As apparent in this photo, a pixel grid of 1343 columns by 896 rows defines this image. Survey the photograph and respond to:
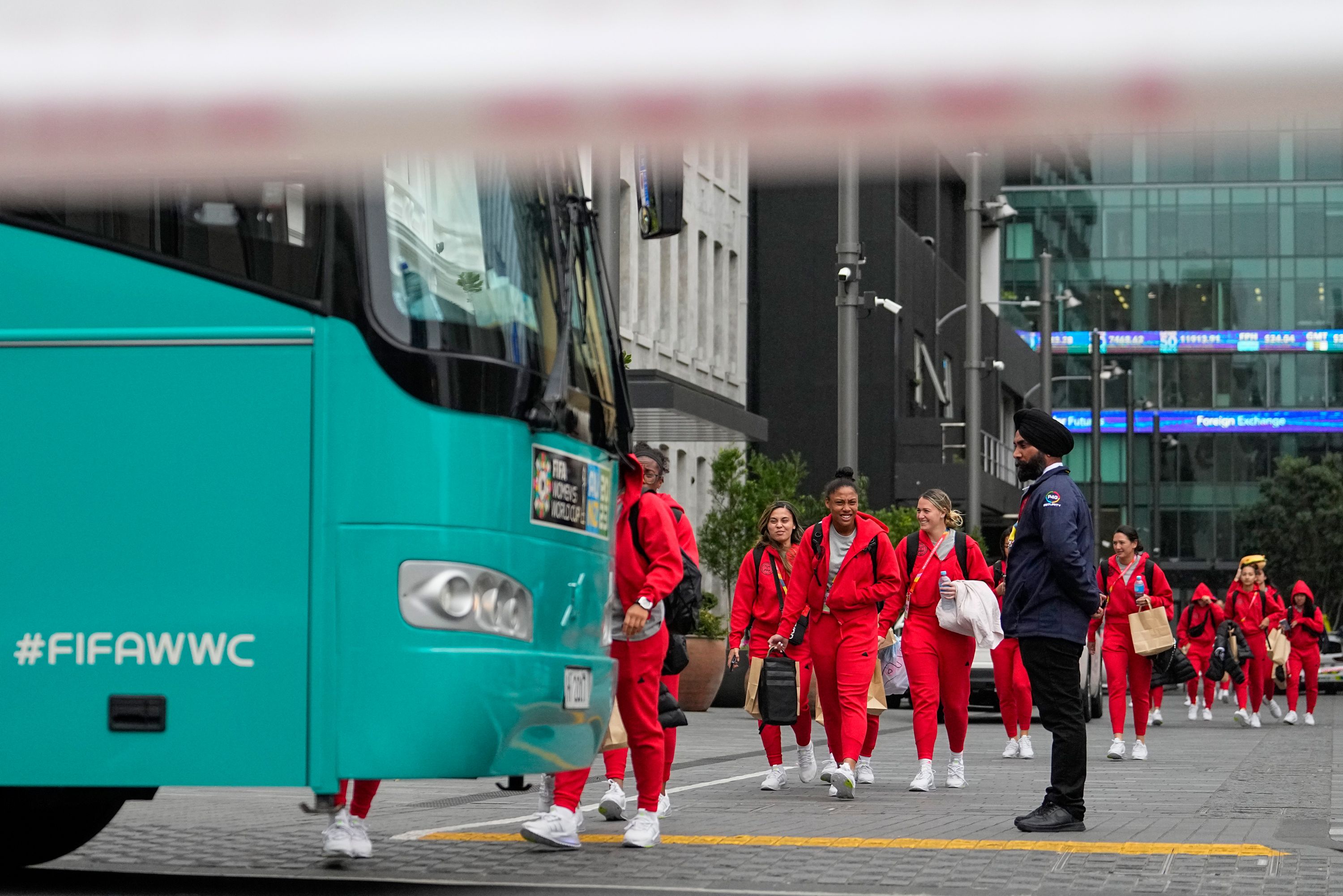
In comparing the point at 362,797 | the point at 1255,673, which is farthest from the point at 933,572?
the point at 1255,673

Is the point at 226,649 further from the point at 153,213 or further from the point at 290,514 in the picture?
the point at 153,213

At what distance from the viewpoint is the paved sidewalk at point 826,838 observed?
8055 mm

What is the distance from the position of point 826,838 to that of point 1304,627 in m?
19.1

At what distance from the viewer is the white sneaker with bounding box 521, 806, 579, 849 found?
8.80 metres

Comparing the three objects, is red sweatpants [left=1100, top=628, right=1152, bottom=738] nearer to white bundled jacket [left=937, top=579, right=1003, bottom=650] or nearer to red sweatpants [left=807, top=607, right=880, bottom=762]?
white bundled jacket [left=937, top=579, right=1003, bottom=650]

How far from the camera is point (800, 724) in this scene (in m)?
13.5

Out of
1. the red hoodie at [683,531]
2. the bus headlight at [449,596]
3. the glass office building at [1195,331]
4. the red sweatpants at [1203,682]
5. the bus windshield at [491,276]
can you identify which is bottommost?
the red sweatpants at [1203,682]

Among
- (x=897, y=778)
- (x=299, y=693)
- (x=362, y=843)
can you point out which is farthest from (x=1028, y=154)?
(x=897, y=778)

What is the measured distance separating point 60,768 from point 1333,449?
86395 millimetres

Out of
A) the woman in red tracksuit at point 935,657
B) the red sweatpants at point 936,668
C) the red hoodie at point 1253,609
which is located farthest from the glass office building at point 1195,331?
the red sweatpants at point 936,668

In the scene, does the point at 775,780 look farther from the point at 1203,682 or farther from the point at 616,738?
the point at 1203,682

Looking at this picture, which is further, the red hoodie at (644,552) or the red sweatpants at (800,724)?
the red sweatpants at (800,724)

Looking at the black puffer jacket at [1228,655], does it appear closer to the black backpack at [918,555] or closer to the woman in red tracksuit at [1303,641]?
the woman in red tracksuit at [1303,641]

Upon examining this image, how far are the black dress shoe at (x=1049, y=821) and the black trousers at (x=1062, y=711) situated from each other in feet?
0.15
